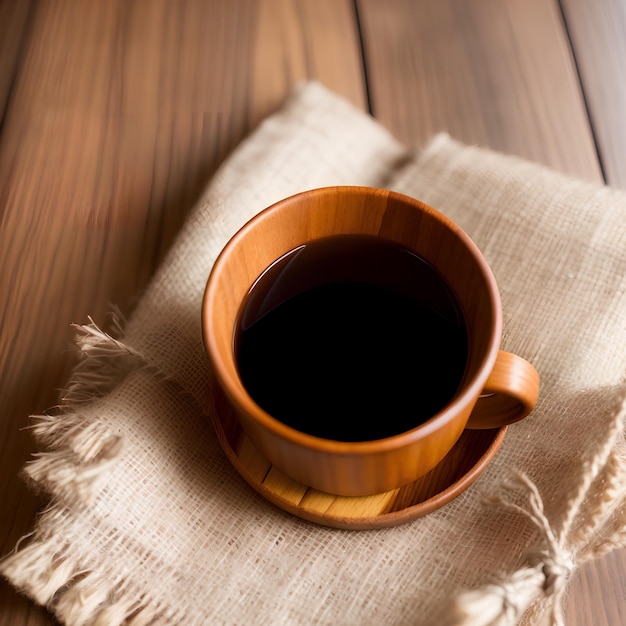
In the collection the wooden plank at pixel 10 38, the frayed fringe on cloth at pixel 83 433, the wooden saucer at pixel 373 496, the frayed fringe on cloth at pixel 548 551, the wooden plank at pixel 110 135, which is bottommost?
the frayed fringe on cloth at pixel 548 551

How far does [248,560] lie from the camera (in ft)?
1.77

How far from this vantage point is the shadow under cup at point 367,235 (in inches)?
18.0

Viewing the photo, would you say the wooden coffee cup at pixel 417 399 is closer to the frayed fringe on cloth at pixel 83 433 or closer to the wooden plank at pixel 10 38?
the frayed fringe on cloth at pixel 83 433

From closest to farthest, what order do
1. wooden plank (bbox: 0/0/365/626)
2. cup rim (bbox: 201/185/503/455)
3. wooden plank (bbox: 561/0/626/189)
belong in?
1. cup rim (bbox: 201/185/503/455)
2. wooden plank (bbox: 0/0/365/626)
3. wooden plank (bbox: 561/0/626/189)

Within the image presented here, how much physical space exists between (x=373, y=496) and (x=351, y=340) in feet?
0.41

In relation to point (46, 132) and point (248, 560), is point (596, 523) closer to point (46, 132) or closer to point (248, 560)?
point (248, 560)

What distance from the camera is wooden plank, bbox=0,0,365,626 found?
2.21 feet

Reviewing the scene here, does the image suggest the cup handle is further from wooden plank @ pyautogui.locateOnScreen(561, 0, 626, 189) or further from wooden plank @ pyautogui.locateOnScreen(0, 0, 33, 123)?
wooden plank @ pyautogui.locateOnScreen(0, 0, 33, 123)

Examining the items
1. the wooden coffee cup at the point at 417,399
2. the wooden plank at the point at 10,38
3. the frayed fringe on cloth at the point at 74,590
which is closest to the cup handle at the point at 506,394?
the wooden coffee cup at the point at 417,399

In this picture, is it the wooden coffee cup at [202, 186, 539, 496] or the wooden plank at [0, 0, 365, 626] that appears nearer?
the wooden coffee cup at [202, 186, 539, 496]

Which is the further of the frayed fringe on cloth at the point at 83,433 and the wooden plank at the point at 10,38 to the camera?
the wooden plank at the point at 10,38

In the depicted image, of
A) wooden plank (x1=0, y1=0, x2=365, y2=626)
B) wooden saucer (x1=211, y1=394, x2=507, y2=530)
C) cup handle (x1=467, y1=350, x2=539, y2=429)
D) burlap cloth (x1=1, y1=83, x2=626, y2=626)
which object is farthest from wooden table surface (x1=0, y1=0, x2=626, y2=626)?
cup handle (x1=467, y1=350, x2=539, y2=429)

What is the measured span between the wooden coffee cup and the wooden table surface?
0.20 metres

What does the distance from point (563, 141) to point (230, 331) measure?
1.55ft
